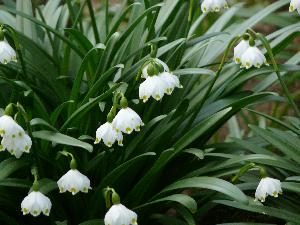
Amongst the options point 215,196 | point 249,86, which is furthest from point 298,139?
point 249,86

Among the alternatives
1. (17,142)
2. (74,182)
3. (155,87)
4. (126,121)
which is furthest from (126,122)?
(17,142)

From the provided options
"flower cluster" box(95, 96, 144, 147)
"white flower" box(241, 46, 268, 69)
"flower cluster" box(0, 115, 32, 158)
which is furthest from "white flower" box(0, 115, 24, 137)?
"white flower" box(241, 46, 268, 69)

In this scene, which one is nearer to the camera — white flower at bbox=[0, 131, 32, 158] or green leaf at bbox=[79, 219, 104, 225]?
white flower at bbox=[0, 131, 32, 158]

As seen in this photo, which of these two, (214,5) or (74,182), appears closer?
(74,182)

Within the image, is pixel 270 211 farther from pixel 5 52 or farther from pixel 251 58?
pixel 5 52

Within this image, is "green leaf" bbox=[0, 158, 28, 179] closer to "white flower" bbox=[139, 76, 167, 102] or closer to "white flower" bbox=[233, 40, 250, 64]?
"white flower" bbox=[139, 76, 167, 102]

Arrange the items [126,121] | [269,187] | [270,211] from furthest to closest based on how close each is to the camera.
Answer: [270,211] → [269,187] → [126,121]
